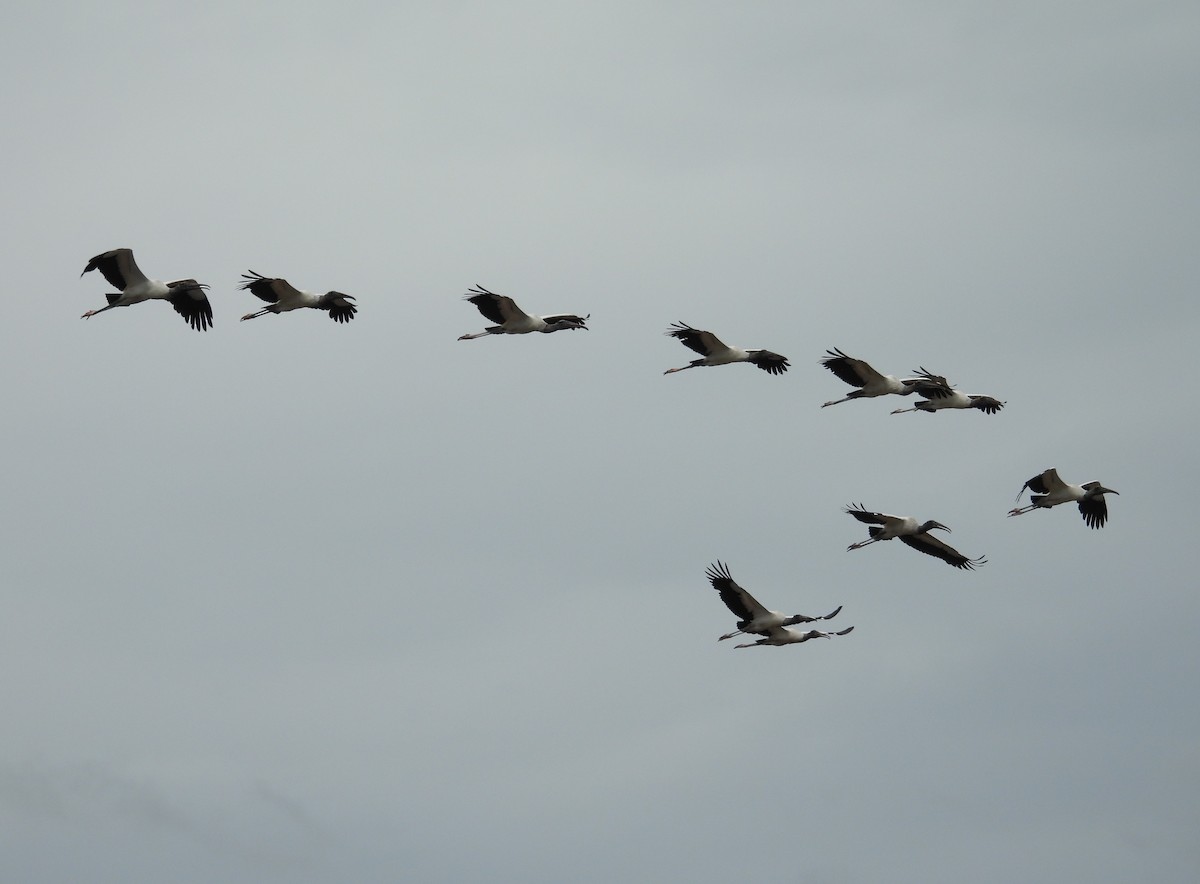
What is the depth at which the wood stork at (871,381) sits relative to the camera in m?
48.5

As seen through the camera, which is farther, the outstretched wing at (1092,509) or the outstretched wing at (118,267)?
the outstretched wing at (1092,509)

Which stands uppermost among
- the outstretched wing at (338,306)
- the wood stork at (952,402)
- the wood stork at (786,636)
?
the outstretched wing at (338,306)

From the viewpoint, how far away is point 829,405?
161 ft

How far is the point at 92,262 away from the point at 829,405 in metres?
15.3

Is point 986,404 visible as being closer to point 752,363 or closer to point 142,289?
point 752,363

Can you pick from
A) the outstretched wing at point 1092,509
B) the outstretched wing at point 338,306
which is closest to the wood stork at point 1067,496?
the outstretched wing at point 1092,509

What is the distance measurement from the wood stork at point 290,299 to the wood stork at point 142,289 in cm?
93

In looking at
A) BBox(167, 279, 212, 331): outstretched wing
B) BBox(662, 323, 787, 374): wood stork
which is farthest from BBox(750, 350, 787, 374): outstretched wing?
BBox(167, 279, 212, 331): outstretched wing

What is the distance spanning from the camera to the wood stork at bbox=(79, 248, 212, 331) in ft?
149

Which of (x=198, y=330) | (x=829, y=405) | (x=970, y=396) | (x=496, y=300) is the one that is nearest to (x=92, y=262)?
(x=198, y=330)

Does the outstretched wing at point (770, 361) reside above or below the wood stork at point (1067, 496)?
above

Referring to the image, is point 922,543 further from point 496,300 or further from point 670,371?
point 496,300

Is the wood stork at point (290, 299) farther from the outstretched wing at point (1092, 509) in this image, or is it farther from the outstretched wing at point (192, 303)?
the outstretched wing at point (1092, 509)

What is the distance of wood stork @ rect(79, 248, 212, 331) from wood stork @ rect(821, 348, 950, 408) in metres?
12.8
